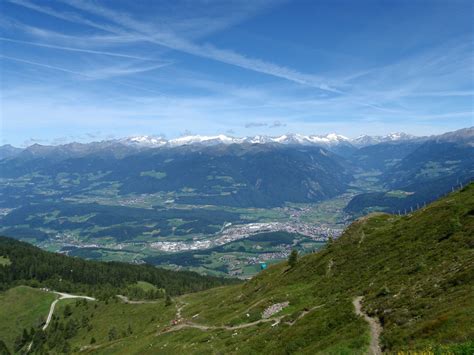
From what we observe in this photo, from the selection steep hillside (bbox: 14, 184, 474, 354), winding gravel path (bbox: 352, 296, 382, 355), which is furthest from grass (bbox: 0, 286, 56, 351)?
winding gravel path (bbox: 352, 296, 382, 355)

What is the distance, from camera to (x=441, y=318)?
1104 inches

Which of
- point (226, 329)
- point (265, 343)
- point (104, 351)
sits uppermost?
point (265, 343)

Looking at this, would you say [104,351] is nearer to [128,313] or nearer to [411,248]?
[128,313]

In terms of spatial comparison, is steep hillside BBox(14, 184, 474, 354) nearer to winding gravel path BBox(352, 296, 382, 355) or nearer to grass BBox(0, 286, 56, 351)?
winding gravel path BBox(352, 296, 382, 355)

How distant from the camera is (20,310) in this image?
565 ft

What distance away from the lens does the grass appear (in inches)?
6147

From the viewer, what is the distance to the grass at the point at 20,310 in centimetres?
15612

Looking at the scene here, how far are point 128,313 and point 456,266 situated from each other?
419 ft

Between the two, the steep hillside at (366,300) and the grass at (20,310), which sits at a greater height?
the steep hillside at (366,300)

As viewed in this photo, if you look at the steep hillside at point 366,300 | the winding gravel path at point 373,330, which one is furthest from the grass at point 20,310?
the winding gravel path at point 373,330

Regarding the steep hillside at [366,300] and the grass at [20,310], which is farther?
the grass at [20,310]

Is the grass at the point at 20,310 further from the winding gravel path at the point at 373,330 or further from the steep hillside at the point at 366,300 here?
the winding gravel path at the point at 373,330

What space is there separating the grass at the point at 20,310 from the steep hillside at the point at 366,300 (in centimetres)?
9053

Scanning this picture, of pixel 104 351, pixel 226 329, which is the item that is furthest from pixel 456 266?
pixel 104 351
